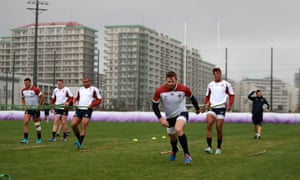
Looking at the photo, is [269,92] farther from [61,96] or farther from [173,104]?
[173,104]

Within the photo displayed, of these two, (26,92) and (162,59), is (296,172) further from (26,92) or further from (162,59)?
(162,59)

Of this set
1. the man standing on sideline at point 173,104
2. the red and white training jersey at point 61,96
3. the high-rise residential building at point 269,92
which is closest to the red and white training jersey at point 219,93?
the man standing on sideline at point 173,104

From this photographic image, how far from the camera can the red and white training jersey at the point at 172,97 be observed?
11.5 metres

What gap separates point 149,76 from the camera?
190 ft

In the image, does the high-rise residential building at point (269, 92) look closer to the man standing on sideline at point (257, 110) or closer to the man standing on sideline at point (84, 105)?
the man standing on sideline at point (257, 110)

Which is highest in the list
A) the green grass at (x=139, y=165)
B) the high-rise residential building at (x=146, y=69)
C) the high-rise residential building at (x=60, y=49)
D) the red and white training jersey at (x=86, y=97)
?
the high-rise residential building at (x=60, y=49)

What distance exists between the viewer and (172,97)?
11461 millimetres

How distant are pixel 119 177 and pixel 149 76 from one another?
49.1m

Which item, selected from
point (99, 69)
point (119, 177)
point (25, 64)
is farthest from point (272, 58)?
point (25, 64)

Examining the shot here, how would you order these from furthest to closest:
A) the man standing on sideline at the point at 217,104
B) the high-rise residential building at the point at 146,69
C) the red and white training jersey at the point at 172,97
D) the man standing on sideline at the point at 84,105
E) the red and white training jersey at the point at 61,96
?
the high-rise residential building at the point at 146,69 → the red and white training jersey at the point at 61,96 → the man standing on sideline at the point at 84,105 → the man standing on sideline at the point at 217,104 → the red and white training jersey at the point at 172,97

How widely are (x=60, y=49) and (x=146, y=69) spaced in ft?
188

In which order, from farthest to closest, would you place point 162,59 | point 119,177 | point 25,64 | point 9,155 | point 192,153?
point 25,64 → point 162,59 → point 192,153 → point 9,155 → point 119,177

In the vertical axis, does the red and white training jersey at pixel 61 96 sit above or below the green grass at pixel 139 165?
above

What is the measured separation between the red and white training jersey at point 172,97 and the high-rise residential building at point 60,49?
8744cm
